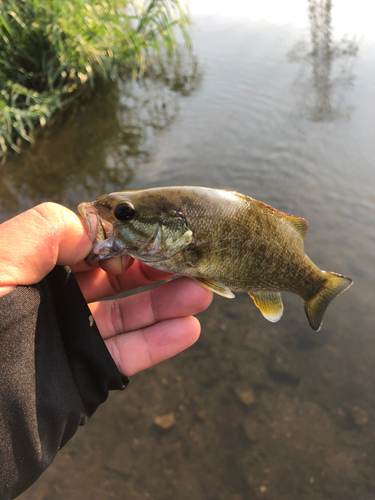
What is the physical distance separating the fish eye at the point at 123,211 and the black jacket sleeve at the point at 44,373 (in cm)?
56

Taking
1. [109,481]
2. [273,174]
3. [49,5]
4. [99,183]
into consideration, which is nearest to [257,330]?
[109,481]

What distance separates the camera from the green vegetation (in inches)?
248

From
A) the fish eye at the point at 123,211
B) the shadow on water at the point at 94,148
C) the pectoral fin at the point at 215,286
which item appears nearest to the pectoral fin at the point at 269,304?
the pectoral fin at the point at 215,286

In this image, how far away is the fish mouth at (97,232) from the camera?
6.79ft

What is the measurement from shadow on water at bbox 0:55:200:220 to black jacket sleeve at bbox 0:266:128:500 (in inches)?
153

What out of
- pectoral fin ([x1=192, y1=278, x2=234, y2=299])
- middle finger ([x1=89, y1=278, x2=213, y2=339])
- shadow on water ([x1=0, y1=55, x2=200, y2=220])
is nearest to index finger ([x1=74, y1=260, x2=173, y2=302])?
middle finger ([x1=89, y1=278, x2=213, y2=339])

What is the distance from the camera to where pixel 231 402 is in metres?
3.55

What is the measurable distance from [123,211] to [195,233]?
50 centimetres

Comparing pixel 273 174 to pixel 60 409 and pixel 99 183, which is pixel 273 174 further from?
pixel 60 409

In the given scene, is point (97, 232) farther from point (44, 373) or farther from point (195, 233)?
point (44, 373)

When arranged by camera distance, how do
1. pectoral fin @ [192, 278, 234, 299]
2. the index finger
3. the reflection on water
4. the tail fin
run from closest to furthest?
pectoral fin @ [192, 278, 234, 299]
the tail fin
the index finger
the reflection on water

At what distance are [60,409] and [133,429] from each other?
1.57 meters

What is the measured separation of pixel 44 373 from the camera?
2.02 m

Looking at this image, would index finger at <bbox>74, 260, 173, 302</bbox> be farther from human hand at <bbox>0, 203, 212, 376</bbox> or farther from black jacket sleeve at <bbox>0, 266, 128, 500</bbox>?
black jacket sleeve at <bbox>0, 266, 128, 500</bbox>
